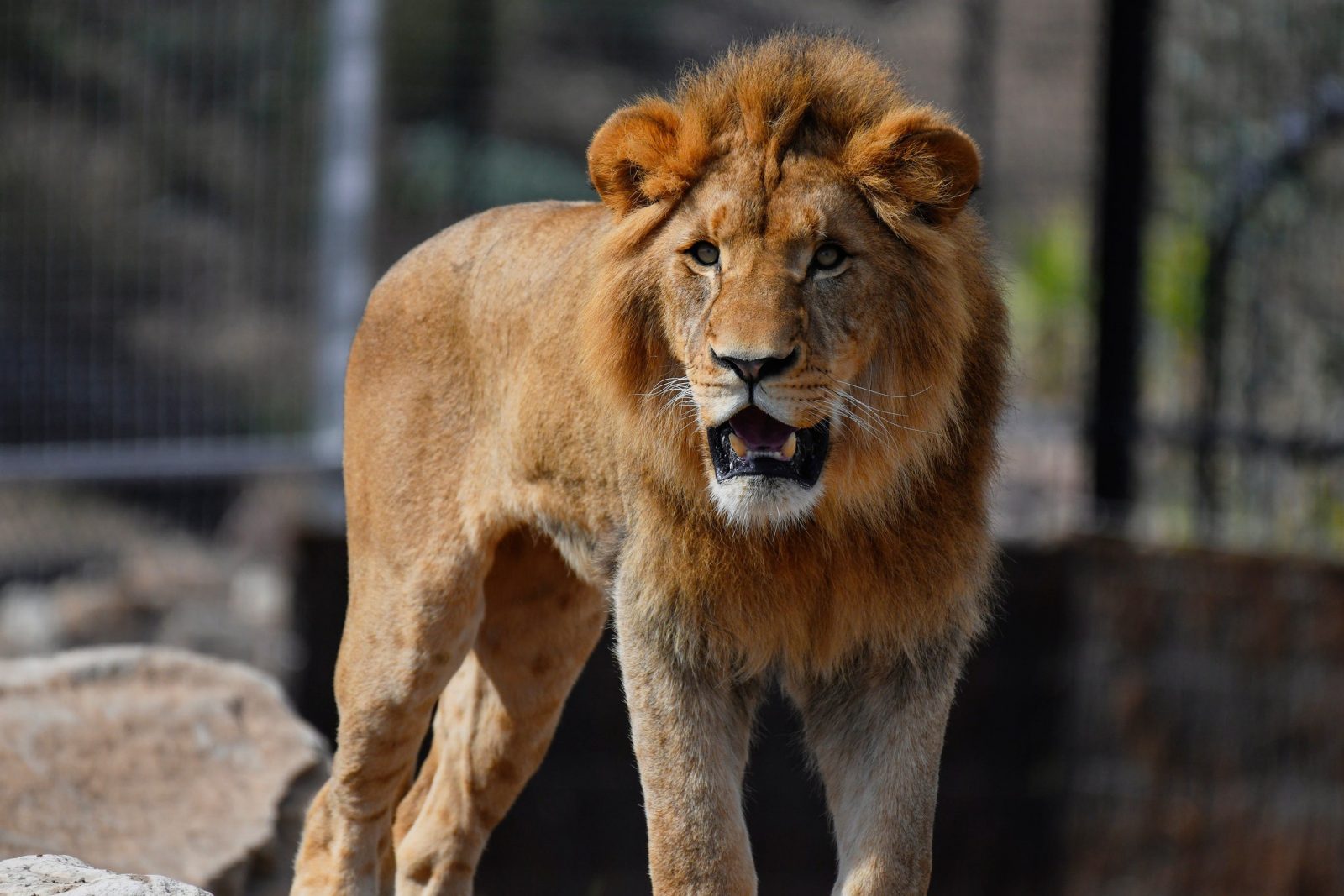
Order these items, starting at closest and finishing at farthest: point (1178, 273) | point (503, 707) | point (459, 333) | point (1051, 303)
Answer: point (459, 333) → point (503, 707) → point (1178, 273) → point (1051, 303)

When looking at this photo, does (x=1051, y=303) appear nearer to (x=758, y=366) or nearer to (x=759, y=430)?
(x=759, y=430)

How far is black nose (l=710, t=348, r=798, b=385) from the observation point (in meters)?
2.94

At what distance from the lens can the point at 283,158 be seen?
27.9 ft

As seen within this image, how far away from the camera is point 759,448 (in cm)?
305

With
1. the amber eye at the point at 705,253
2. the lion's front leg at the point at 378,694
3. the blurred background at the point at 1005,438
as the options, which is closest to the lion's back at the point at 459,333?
the lion's front leg at the point at 378,694

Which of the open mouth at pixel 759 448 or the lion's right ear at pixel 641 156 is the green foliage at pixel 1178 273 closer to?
the lion's right ear at pixel 641 156

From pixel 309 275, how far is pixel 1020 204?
955 centimetres

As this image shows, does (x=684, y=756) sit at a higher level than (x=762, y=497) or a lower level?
lower

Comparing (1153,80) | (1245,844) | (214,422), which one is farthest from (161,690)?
(1153,80)

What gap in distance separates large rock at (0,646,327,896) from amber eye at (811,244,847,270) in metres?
2.31

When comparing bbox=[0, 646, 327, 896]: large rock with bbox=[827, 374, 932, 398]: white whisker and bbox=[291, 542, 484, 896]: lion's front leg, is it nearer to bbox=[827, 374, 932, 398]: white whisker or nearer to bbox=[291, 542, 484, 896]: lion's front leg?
bbox=[291, 542, 484, 896]: lion's front leg

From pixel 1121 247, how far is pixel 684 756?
539cm

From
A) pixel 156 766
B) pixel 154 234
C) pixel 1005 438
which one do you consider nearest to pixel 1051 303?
pixel 1005 438

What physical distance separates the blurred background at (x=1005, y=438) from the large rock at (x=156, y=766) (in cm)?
173
